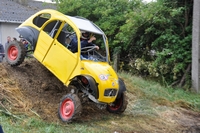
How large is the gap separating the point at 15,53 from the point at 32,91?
151cm

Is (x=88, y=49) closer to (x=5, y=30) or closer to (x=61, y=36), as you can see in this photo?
(x=61, y=36)

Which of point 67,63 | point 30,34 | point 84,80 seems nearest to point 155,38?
point 30,34

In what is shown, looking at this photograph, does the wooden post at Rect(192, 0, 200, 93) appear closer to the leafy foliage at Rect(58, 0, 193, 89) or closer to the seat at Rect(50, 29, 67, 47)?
the leafy foliage at Rect(58, 0, 193, 89)

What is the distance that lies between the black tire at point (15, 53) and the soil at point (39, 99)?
25 centimetres

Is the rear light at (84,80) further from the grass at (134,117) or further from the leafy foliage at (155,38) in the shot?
the leafy foliage at (155,38)

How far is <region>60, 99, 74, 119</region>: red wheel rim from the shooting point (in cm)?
701

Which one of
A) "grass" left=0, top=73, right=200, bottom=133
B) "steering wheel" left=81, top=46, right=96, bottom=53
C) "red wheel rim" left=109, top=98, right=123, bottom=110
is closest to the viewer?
"grass" left=0, top=73, right=200, bottom=133

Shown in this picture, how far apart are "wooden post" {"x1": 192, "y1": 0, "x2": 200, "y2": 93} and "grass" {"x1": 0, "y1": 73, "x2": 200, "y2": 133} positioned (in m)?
0.57

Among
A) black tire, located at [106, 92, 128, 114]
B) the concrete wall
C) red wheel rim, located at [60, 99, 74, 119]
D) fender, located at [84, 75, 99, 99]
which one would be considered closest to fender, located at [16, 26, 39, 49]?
red wheel rim, located at [60, 99, 74, 119]

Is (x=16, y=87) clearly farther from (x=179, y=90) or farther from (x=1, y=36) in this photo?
(x=1, y=36)

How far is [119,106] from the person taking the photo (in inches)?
322

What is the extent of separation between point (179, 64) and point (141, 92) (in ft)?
8.15

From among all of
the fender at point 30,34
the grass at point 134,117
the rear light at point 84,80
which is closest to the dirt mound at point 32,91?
the grass at point 134,117

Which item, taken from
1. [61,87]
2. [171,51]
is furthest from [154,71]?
[61,87]
